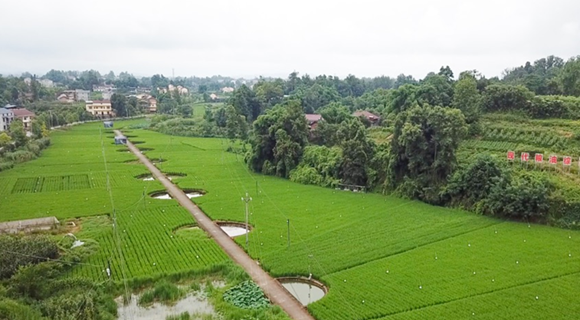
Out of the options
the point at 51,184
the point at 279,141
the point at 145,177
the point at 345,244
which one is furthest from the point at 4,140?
the point at 345,244

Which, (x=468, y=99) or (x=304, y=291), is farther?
(x=468, y=99)

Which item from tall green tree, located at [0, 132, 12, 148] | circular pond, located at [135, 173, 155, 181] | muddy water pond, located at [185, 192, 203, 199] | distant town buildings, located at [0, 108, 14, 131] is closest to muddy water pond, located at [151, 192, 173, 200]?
muddy water pond, located at [185, 192, 203, 199]

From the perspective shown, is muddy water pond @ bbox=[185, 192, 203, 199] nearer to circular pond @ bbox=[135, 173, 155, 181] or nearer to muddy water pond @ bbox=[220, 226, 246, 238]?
circular pond @ bbox=[135, 173, 155, 181]

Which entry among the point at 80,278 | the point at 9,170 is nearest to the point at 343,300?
the point at 80,278

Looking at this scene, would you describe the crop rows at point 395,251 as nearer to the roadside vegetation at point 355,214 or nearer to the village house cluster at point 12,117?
the roadside vegetation at point 355,214

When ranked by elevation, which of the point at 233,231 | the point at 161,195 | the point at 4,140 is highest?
the point at 4,140

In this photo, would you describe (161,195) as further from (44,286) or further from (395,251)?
(395,251)
